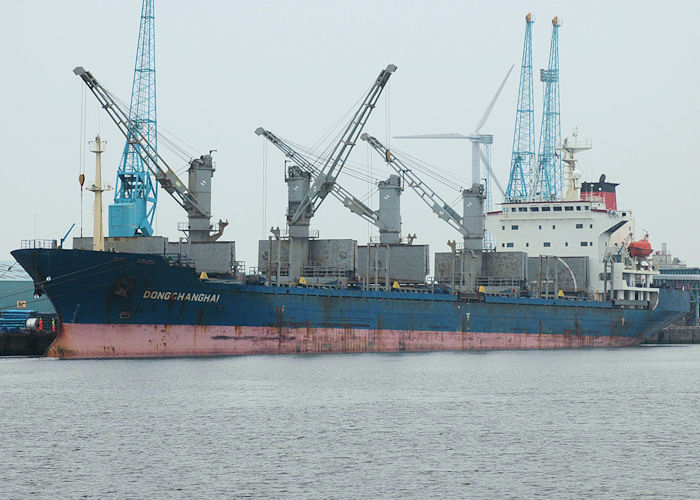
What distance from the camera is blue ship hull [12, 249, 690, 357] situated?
4400 cm

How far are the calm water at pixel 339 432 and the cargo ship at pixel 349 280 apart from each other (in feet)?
9.13

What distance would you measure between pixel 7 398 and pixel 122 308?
10.9 meters

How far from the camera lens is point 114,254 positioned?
44.1 metres

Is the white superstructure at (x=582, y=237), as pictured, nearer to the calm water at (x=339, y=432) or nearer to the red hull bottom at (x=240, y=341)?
the red hull bottom at (x=240, y=341)

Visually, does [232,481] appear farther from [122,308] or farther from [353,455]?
[122,308]

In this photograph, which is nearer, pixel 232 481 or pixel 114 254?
pixel 232 481

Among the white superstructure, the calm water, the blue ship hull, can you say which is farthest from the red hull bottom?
the white superstructure

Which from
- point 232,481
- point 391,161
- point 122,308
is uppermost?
point 391,161

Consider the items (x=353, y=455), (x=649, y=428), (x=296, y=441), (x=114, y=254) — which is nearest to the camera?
(x=353, y=455)

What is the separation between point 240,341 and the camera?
48.4 m

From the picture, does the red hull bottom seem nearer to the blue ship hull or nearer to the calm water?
the blue ship hull

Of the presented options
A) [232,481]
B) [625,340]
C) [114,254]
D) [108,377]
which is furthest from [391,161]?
[232,481]

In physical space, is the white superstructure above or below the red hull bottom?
above

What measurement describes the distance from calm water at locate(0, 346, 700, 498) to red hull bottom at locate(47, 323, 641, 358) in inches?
34.4
